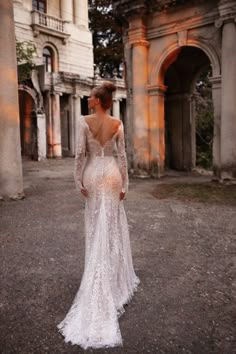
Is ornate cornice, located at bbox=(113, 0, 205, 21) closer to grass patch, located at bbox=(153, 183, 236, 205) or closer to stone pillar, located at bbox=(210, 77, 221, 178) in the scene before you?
stone pillar, located at bbox=(210, 77, 221, 178)

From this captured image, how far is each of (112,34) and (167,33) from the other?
84.6 ft

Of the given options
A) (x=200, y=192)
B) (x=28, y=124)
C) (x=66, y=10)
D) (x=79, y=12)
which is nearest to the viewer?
(x=200, y=192)

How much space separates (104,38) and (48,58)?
9767 mm

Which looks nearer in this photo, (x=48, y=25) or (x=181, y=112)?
(x=181, y=112)

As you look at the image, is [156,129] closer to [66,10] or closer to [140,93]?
[140,93]

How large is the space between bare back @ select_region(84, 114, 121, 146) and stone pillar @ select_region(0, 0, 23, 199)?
590 centimetres

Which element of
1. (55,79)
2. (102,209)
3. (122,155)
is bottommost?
(102,209)

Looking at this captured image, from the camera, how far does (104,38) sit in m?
35.9

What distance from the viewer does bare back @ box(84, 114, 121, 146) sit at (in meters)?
3.10

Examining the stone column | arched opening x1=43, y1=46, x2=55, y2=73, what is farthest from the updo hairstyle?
arched opening x1=43, y1=46, x2=55, y2=73

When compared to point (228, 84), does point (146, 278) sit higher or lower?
lower

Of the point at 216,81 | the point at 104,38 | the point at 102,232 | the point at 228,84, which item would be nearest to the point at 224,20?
the point at 216,81

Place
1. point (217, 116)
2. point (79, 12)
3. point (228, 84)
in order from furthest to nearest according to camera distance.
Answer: point (79, 12) < point (217, 116) < point (228, 84)

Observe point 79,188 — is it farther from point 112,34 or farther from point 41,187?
point 112,34
